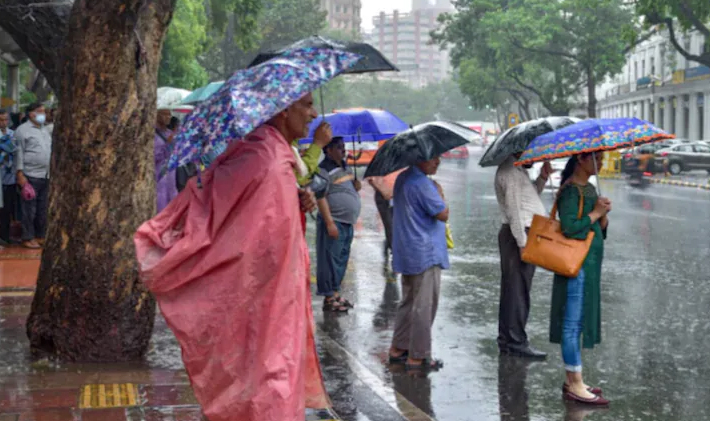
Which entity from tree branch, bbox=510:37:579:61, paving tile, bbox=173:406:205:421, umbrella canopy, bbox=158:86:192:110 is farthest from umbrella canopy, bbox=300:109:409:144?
tree branch, bbox=510:37:579:61

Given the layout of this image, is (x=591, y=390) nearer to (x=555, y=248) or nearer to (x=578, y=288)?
(x=578, y=288)

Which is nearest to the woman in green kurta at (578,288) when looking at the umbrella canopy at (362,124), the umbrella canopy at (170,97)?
the umbrella canopy at (362,124)

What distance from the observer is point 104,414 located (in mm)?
5945

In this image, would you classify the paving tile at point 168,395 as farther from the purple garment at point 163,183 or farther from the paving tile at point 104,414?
the purple garment at point 163,183

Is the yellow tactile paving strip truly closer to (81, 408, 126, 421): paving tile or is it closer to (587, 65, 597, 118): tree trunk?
(81, 408, 126, 421): paving tile

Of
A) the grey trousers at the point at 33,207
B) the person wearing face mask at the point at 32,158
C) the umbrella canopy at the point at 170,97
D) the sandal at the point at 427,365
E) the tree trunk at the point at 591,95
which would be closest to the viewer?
the sandal at the point at 427,365

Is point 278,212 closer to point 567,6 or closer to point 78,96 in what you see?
point 78,96

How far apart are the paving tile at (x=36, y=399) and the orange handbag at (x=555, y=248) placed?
302 centimetres

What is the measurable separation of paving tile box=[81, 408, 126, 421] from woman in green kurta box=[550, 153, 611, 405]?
2.78m

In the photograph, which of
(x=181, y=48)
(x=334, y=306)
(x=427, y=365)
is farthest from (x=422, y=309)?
(x=181, y=48)

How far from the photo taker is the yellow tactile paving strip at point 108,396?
617cm

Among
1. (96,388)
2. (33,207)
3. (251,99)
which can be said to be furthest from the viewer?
(33,207)

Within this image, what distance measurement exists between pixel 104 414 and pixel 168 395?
0.57m

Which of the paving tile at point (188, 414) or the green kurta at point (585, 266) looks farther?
the green kurta at point (585, 266)
